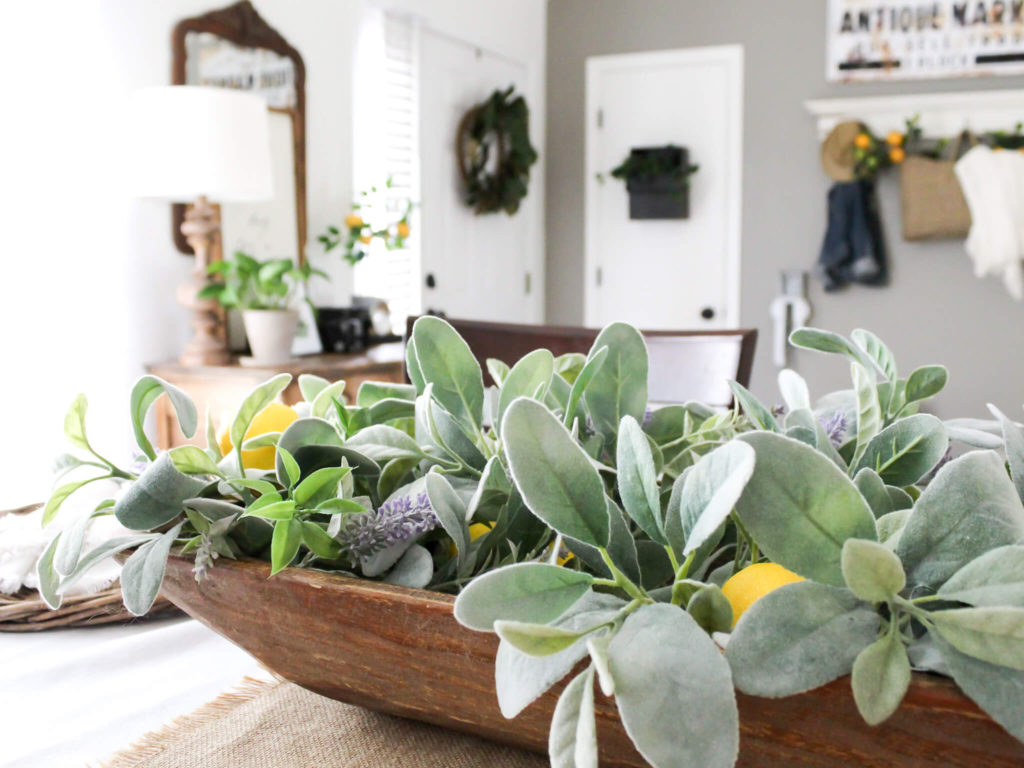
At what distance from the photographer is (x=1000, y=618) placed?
0.77ft

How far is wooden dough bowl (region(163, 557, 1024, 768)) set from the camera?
0.27 m

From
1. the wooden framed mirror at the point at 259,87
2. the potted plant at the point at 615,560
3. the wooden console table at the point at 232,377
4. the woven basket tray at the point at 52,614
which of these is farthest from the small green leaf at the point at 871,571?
the wooden framed mirror at the point at 259,87

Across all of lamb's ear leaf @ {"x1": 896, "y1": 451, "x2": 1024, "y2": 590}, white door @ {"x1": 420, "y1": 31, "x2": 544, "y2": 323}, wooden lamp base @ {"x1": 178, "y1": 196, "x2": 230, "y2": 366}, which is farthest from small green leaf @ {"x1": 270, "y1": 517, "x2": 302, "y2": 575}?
white door @ {"x1": 420, "y1": 31, "x2": 544, "y2": 323}

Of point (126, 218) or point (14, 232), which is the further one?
point (126, 218)

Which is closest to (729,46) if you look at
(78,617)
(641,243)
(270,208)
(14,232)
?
(641,243)

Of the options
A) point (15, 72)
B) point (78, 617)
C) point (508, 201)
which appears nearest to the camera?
point (78, 617)

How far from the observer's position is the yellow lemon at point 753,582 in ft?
1.07

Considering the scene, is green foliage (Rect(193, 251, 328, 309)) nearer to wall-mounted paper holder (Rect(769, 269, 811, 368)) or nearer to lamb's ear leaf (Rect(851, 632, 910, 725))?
wall-mounted paper holder (Rect(769, 269, 811, 368))

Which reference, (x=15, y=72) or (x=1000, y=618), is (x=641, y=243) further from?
(x=1000, y=618)

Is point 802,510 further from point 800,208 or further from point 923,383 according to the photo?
point 800,208

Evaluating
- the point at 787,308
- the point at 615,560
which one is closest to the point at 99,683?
the point at 615,560

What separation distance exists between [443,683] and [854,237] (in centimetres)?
385

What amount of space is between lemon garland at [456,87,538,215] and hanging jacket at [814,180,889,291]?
127 cm

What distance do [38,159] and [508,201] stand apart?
2.04m
